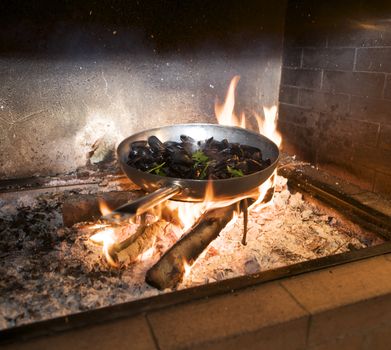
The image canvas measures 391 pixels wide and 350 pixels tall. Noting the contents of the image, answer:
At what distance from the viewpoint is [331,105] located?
11.0ft

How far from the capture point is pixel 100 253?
227 cm

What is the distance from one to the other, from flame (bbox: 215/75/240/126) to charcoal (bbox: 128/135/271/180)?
1.30 meters

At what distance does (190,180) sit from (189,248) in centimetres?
48

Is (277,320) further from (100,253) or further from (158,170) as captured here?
(100,253)

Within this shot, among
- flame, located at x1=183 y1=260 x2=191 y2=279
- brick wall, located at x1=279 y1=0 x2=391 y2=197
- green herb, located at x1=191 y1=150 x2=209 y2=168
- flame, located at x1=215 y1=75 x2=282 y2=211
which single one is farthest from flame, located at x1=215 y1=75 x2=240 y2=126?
flame, located at x1=183 y1=260 x2=191 y2=279

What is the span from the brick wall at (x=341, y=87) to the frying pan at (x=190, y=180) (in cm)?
102

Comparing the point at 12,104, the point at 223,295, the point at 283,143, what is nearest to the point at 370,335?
the point at 223,295

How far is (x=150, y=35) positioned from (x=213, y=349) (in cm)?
278

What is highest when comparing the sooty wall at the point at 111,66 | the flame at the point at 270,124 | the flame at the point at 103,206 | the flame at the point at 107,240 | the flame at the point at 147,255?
the sooty wall at the point at 111,66

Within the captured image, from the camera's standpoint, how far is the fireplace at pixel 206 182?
1.61m

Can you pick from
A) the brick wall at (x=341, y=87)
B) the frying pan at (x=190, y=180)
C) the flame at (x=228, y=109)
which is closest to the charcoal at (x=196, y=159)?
the frying pan at (x=190, y=180)

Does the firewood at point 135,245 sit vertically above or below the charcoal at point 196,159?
below

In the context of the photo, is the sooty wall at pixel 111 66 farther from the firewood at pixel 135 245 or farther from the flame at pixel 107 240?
the firewood at pixel 135 245

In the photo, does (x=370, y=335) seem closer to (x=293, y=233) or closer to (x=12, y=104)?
(x=293, y=233)
